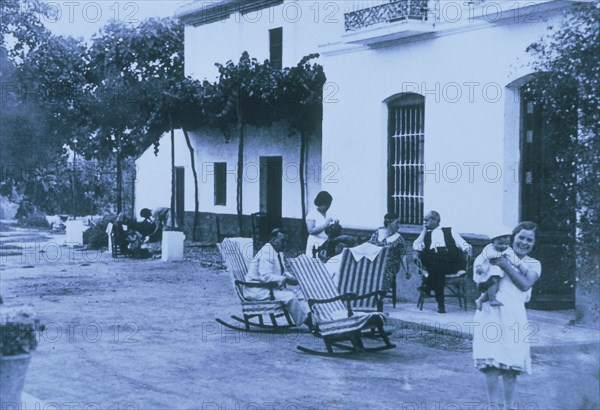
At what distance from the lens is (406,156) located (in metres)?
16.4

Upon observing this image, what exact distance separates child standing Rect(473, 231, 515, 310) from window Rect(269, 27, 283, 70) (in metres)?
17.6

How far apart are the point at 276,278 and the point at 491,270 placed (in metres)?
5.00

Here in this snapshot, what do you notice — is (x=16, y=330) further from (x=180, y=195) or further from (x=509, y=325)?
(x=180, y=195)

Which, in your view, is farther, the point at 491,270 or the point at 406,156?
the point at 406,156

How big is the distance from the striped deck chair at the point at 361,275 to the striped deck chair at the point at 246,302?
0.87 m

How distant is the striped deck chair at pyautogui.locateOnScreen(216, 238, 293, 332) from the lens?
1191 centimetres

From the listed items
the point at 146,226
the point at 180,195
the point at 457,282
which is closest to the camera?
the point at 457,282

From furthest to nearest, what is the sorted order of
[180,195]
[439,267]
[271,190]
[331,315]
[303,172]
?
1. [180,195]
2. [271,190]
3. [303,172]
4. [439,267]
5. [331,315]

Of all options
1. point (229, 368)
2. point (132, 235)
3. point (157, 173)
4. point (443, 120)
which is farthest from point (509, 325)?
point (157, 173)

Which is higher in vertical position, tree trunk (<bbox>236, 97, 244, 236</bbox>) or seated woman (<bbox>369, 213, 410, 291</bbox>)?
tree trunk (<bbox>236, 97, 244, 236</bbox>)

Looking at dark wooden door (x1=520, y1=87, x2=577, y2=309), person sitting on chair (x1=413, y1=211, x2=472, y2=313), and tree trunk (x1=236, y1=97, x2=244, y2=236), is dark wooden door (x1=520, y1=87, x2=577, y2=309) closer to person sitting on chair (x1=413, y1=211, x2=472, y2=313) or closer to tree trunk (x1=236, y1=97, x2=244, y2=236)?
person sitting on chair (x1=413, y1=211, x2=472, y2=313)

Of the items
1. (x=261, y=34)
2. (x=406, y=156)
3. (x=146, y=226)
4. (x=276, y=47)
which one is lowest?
(x=146, y=226)

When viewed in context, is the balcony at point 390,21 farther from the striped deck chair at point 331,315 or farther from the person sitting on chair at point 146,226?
the person sitting on chair at point 146,226

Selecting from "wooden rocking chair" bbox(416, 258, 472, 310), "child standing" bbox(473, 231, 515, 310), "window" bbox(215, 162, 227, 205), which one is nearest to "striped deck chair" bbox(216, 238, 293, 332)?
"wooden rocking chair" bbox(416, 258, 472, 310)
